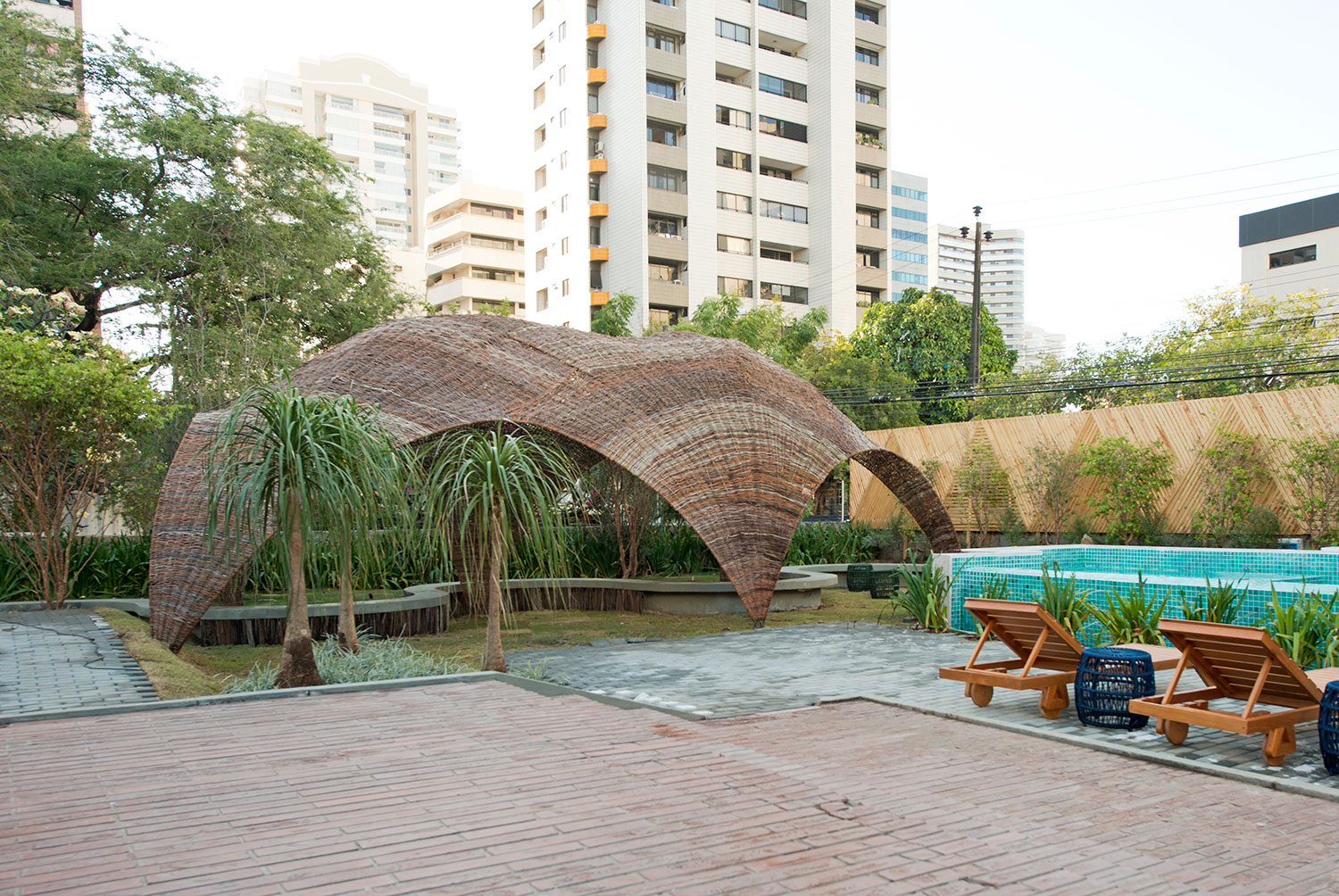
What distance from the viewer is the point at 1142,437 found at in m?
19.1

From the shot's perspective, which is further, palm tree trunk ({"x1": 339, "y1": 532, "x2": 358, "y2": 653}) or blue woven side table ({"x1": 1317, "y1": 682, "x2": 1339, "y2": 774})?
palm tree trunk ({"x1": 339, "y1": 532, "x2": 358, "y2": 653})

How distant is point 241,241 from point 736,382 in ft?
40.4

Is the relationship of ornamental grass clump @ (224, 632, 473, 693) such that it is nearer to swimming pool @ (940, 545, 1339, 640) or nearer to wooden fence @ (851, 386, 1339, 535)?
swimming pool @ (940, 545, 1339, 640)

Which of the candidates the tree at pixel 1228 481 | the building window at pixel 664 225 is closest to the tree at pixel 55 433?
the tree at pixel 1228 481

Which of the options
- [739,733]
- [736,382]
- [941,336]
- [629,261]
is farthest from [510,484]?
[629,261]

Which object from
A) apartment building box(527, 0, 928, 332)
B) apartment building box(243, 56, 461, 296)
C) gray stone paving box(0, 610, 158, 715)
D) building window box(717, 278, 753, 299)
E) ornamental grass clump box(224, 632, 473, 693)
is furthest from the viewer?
apartment building box(243, 56, 461, 296)

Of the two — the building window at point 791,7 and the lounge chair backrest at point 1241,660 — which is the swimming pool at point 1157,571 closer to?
the lounge chair backrest at point 1241,660

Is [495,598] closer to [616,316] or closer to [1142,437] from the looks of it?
[1142,437]

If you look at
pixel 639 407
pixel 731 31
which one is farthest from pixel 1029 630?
pixel 731 31

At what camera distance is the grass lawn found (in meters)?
8.68

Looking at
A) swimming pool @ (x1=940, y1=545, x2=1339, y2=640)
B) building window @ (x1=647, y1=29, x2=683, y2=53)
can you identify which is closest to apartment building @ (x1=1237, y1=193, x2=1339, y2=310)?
building window @ (x1=647, y1=29, x2=683, y2=53)

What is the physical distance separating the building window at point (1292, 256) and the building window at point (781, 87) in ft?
87.4

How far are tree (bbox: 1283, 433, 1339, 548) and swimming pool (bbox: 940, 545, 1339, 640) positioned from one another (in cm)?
357

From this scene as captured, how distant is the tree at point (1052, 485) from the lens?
20266 millimetres
